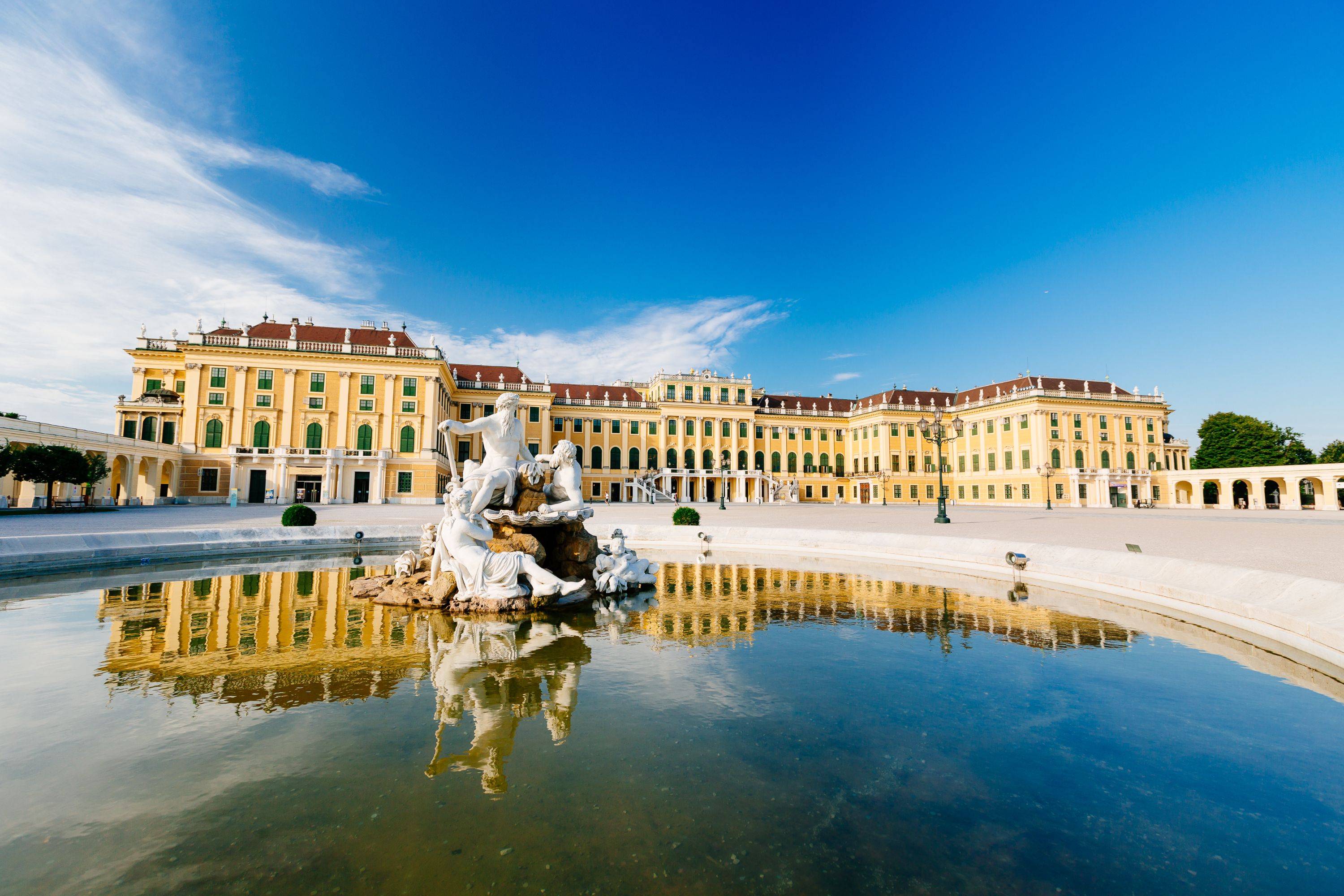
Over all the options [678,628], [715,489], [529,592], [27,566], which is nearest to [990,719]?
[678,628]

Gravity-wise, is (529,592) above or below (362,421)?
below

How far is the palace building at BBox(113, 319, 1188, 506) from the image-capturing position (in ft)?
120

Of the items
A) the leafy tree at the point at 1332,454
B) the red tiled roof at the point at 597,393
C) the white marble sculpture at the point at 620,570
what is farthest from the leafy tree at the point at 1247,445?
the white marble sculpture at the point at 620,570

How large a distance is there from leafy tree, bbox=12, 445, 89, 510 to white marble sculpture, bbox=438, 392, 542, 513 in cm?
2735

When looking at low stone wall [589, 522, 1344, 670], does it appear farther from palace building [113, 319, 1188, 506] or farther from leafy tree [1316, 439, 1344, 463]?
leafy tree [1316, 439, 1344, 463]

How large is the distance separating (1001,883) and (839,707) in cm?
188

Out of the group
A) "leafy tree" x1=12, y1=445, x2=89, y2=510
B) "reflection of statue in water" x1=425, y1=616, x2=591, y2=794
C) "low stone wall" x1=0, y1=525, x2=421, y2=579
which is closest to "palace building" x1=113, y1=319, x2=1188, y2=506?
"leafy tree" x1=12, y1=445, x2=89, y2=510

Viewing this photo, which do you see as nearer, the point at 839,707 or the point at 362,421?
the point at 839,707

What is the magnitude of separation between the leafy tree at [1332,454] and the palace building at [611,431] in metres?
10.3

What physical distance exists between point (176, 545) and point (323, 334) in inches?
1351

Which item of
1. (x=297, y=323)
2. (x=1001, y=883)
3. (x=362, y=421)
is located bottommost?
(x=1001, y=883)

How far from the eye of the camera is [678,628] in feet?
22.0

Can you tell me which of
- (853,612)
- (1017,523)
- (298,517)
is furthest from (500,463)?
(1017,523)

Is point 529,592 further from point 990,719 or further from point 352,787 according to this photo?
point 990,719
